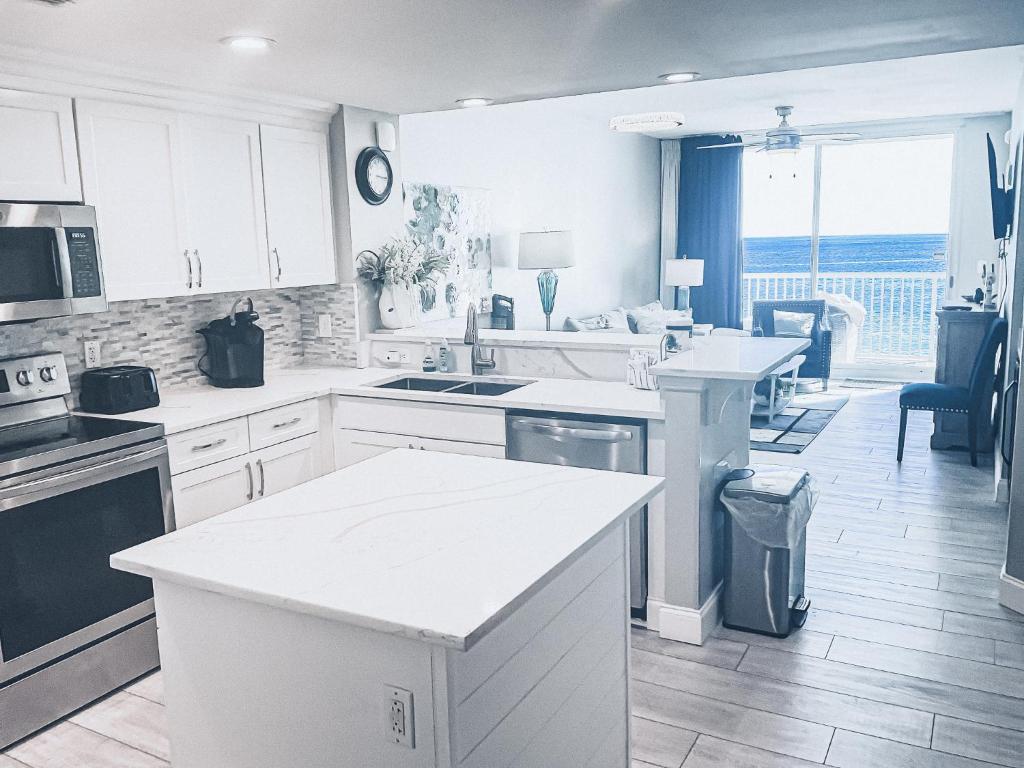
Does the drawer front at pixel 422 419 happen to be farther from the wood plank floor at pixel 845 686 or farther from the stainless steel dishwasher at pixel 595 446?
the wood plank floor at pixel 845 686

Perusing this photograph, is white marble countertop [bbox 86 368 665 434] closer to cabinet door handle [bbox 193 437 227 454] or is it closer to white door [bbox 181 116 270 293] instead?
cabinet door handle [bbox 193 437 227 454]

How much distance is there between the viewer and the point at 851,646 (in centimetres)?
309

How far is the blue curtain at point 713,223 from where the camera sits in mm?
9445

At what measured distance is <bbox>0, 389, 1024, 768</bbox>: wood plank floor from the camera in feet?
8.13

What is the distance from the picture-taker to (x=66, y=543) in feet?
8.88

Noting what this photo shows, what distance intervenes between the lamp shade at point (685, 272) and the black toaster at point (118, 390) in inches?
252

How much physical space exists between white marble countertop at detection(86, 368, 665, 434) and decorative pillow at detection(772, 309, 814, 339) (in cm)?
484

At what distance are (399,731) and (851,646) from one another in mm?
2216

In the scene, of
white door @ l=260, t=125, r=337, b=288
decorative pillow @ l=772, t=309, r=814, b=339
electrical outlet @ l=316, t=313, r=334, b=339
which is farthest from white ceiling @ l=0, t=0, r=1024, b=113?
decorative pillow @ l=772, t=309, r=814, b=339

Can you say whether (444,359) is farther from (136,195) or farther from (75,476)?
(75,476)

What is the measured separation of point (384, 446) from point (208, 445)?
0.81m

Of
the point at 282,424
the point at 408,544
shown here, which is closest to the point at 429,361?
the point at 282,424

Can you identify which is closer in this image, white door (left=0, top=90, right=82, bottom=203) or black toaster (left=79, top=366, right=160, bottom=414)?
white door (left=0, top=90, right=82, bottom=203)

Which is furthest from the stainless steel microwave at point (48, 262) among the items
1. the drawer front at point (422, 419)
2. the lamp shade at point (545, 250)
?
the lamp shade at point (545, 250)
